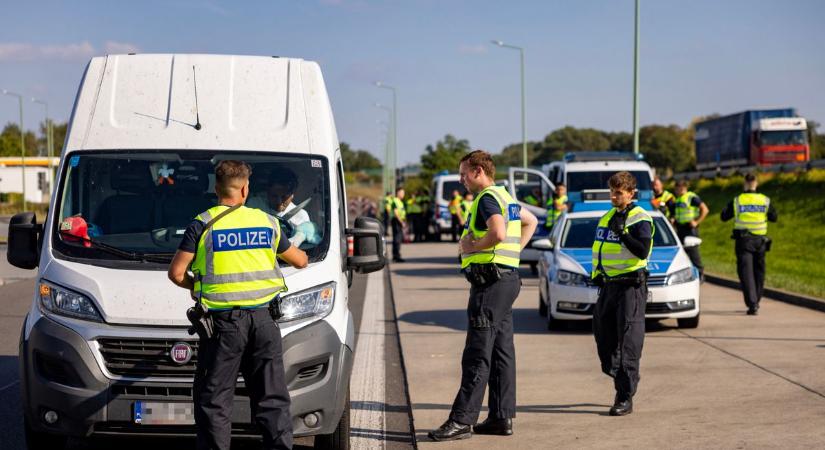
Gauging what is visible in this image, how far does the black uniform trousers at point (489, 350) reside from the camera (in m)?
7.02

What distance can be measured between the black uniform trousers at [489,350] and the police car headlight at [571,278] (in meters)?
5.64

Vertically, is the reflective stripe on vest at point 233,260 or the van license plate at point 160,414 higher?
the reflective stripe on vest at point 233,260

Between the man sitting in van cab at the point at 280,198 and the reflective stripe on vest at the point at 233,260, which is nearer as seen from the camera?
the reflective stripe on vest at the point at 233,260

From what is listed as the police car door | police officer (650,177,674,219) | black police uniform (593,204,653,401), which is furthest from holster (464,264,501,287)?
the police car door

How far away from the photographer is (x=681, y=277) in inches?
504

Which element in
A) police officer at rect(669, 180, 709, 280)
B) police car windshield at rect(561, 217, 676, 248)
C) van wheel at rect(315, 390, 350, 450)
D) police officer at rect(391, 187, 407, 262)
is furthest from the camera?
police officer at rect(391, 187, 407, 262)

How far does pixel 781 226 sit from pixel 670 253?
19749 mm

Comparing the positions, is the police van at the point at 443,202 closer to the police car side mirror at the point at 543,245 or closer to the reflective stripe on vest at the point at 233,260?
the police car side mirror at the point at 543,245

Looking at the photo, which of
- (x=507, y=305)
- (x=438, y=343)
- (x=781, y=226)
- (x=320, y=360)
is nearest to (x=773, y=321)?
(x=438, y=343)

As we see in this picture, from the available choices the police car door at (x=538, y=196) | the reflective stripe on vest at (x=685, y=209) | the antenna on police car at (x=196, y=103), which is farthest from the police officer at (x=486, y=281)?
the police car door at (x=538, y=196)

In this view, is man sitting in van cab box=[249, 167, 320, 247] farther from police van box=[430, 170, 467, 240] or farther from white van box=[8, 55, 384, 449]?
police van box=[430, 170, 467, 240]

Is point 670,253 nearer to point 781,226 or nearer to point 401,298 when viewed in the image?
point 401,298

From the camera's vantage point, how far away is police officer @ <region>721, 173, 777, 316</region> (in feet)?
46.1

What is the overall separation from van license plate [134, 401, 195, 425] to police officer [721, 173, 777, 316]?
948 centimetres
